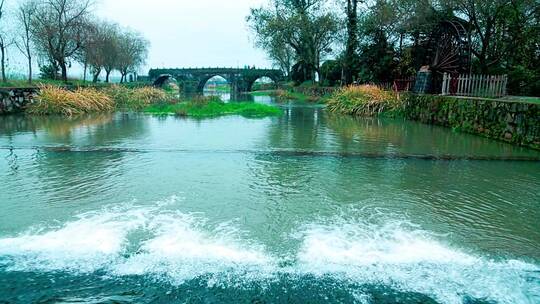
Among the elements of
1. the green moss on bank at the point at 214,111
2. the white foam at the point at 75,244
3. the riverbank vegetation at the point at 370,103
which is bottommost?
the white foam at the point at 75,244

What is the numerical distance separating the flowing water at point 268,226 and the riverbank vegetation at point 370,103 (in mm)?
9330

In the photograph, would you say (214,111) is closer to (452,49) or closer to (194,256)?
(452,49)

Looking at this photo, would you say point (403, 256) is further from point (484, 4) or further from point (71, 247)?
point (484, 4)

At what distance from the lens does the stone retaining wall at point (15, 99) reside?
52.1ft

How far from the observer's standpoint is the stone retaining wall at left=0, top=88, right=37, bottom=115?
1588 centimetres

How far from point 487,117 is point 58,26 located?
28108 millimetres

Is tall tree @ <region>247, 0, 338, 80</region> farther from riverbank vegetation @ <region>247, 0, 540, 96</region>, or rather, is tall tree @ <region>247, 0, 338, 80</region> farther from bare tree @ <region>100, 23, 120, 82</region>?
bare tree @ <region>100, 23, 120, 82</region>

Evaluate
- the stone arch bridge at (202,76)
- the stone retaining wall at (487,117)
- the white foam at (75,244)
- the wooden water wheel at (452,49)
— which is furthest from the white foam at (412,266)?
the stone arch bridge at (202,76)

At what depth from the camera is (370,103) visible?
1769cm

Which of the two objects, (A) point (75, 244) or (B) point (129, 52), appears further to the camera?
(B) point (129, 52)

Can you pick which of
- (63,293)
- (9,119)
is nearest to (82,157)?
(63,293)

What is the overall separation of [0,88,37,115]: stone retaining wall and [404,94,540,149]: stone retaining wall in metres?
16.6

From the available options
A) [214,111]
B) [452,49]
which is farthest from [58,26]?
[452,49]

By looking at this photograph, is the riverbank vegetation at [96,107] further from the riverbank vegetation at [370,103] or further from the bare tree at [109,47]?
the bare tree at [109,47]
